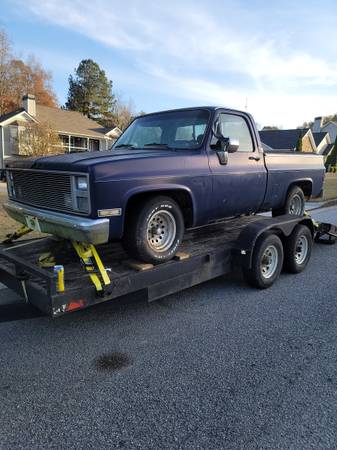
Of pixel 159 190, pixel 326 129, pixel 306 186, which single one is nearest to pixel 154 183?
pixel 159 190

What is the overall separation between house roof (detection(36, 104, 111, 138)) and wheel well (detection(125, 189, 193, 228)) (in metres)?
28.5

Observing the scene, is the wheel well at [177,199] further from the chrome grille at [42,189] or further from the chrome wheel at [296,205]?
the chrome wheel at [296,205]

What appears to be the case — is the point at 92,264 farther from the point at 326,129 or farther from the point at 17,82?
the point at 326,129

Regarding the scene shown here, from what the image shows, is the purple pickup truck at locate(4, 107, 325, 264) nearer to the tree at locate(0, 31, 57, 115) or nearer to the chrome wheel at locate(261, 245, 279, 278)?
the chrome wheel at locate(261, 245, 279, 278)

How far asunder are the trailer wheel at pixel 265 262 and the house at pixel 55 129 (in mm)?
22179

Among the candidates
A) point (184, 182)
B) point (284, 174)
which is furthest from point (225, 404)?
point (284, 174)

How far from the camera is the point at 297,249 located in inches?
233

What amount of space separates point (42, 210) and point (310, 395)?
9.99 feet

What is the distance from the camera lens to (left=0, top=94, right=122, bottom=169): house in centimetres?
2795

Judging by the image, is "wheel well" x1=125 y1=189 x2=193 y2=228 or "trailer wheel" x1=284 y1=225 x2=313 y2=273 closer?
"wheel well" x1=125 y1=189 x2=193 y2=228

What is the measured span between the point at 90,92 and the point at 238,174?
5847 centimetres

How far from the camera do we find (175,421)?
2.57 meters

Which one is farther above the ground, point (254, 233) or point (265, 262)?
point (254, 233)

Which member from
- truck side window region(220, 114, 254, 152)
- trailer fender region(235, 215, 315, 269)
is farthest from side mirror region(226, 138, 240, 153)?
trailer fender region(235, 215, 315, 269)
